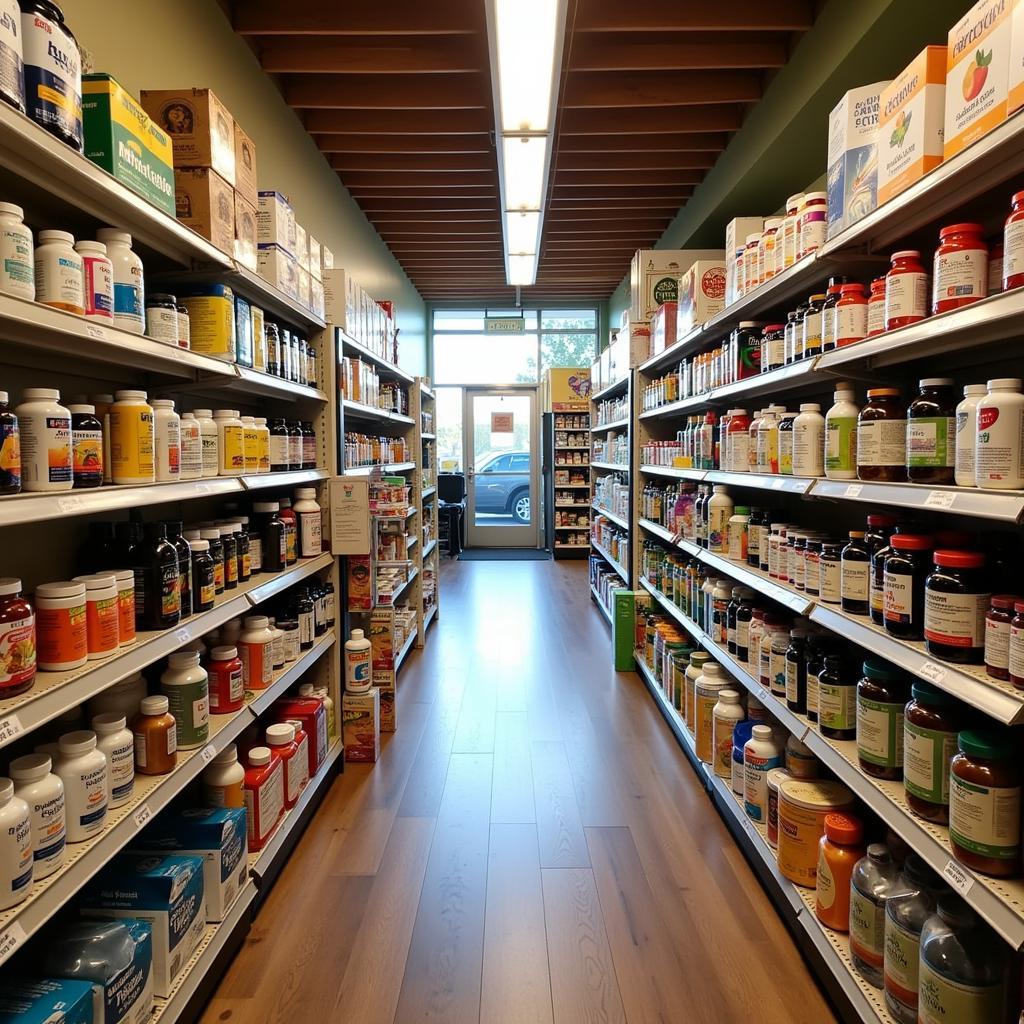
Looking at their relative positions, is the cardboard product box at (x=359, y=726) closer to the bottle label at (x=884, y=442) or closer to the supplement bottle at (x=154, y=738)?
the supplement bottle at (x=154, y=738)

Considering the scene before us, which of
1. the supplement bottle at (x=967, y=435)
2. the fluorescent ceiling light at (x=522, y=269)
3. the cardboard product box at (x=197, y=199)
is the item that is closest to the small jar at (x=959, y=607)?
the supplement bottle at (x=967, y=435)

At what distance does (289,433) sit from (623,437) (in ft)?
11.6

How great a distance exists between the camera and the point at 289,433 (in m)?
2.78

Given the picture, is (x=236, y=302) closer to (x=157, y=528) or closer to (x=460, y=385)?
(x=157, y=528)

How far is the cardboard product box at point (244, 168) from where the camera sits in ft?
7.29

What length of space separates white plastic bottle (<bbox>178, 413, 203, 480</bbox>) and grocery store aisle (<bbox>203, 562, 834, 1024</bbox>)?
4.73 feet

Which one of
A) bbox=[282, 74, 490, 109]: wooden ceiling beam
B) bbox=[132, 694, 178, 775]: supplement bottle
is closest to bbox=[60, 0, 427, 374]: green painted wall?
bbox=[282, 74, 490, 109]: wooden ceiling beam

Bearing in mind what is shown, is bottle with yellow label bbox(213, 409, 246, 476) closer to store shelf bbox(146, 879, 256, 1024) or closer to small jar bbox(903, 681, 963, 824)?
store shelf bbox(146, 879, 256, 1024)

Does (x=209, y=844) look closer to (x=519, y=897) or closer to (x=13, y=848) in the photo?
(x=13, y=848)

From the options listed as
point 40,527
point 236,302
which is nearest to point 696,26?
point 236,302

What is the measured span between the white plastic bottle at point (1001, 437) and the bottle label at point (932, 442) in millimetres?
165

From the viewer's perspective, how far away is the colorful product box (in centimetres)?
153

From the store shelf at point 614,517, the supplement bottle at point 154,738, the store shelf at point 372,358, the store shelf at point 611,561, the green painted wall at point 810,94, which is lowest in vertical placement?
the store shelf at point 611,561

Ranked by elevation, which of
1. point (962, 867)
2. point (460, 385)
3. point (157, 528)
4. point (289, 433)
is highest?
point (460, 385)
